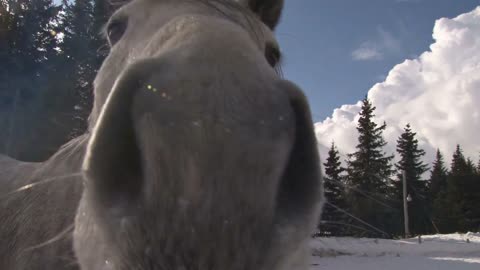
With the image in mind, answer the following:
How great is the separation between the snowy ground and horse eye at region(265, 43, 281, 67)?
6650 millimetres

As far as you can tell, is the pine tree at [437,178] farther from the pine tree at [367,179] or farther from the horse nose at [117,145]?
the horse nose at [117,145]

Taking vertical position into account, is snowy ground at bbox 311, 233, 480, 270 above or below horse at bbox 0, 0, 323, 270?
below

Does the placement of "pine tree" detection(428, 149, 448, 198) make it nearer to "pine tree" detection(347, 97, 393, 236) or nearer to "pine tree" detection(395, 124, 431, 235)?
"pine tree" detection(395, 124, 431, 235)

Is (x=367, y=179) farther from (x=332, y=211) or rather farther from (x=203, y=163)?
(x=203, y=163)

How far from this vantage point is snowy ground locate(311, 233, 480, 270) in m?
10.1

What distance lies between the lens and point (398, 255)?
40.8ft

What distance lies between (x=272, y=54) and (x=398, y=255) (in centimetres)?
1231

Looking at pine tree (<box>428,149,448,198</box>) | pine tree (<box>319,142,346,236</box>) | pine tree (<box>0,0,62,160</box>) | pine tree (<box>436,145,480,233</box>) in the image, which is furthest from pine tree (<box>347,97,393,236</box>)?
pine tree (<box>428,149,448,198</box>)

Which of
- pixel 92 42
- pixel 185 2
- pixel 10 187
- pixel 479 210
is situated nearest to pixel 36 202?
pixel 10 187

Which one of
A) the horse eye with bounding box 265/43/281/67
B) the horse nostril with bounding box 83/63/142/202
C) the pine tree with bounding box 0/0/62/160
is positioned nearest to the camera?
the horse nostril with bounding box 83/63/142/202

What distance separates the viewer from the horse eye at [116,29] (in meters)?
2.40

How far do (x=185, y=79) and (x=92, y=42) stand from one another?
1606 cm

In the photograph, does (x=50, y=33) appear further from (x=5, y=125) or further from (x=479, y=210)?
(x=479, y=210)

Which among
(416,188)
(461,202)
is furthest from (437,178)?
(416,188)
